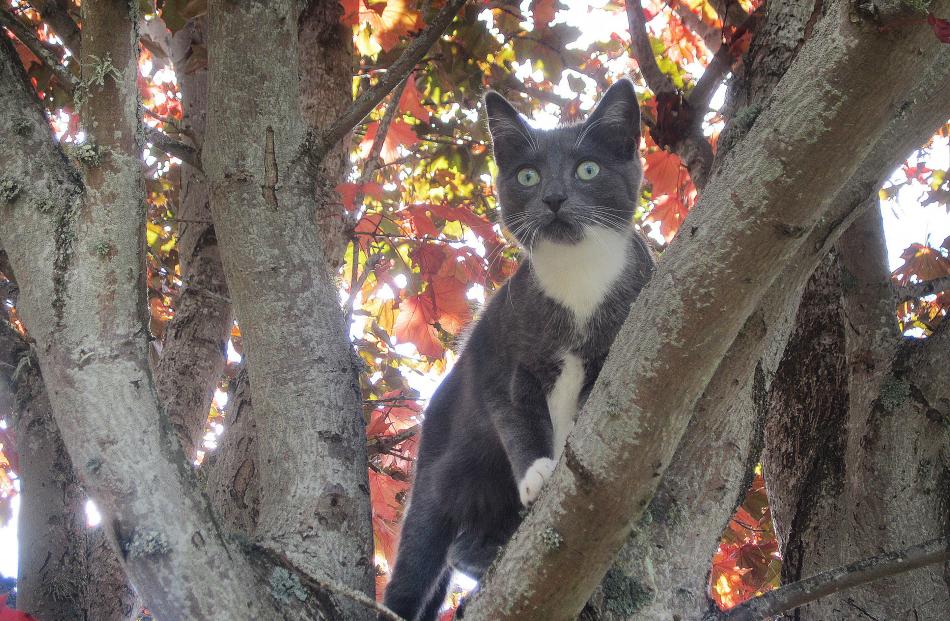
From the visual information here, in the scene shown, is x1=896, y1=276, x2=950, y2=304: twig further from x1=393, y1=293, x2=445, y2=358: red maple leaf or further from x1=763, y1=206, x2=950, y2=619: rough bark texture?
x1=393, y1=293, x2=445, y2=358: red maple leaf

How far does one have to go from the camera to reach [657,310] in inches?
53.4

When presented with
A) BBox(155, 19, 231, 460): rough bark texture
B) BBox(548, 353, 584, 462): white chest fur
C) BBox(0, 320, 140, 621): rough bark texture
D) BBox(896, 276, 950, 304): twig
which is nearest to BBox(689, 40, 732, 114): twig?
BBox(896, 276, 950, 304): twig

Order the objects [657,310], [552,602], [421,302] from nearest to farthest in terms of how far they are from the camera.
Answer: [657,310] < [552,602] < [421,302]

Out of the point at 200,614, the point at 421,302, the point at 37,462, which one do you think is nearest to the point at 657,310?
the point at 200,614

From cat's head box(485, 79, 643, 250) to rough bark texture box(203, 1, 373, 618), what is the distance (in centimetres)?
91

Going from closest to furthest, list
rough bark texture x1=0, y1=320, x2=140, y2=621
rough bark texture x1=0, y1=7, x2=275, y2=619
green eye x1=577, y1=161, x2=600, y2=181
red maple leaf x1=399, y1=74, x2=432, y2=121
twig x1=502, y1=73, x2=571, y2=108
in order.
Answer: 1. rough bark texture x1=0, y1=7, x2=275, y2=619
2. rough bark texture x1=0, y1=320, x2=140, y2=621
3. green eye x1=577, y1=161, x2=600, y2=181
4. red maple leaf x1=399, y1=74, x2=432, y2=121
5. twig x1=502, y1=73, x2=571, y2=108

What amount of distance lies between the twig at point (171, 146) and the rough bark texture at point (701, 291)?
151 cm

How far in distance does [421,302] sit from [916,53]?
2769mm

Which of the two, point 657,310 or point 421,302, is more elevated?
point 421,302

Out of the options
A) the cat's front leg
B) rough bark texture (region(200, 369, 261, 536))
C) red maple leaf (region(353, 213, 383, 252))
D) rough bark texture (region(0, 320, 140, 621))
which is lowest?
rough bark texture (region(0, 320, 140, 621))

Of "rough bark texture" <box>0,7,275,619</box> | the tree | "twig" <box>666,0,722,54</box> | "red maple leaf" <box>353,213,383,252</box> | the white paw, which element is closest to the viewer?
the tree

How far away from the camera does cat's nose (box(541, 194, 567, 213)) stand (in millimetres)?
2756

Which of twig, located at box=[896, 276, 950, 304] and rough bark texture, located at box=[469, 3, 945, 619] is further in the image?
twig, located at box=[896, 276, 950, 304]

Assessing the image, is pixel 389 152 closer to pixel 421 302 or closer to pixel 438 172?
pixel 438 172
